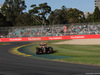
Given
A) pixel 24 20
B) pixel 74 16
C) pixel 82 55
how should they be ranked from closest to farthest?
1. pixel 82 55
2. pixel 24 20
3. pixel 74 16

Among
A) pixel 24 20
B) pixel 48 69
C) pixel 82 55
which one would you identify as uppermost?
pixel 24 20

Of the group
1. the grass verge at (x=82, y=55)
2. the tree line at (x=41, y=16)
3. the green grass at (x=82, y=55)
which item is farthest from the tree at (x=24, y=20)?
the grass verge at (x=82, y=55)

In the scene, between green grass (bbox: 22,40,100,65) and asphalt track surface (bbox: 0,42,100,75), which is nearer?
asphalt track surface (bbox: 0,42,100,75)

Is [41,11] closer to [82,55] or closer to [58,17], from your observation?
[58,17]

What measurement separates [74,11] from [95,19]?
20.1m

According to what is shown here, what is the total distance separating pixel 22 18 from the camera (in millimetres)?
68438

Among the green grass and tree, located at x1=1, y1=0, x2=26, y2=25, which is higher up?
tree, located at x1=1, y1=0, x2=26, y2=25

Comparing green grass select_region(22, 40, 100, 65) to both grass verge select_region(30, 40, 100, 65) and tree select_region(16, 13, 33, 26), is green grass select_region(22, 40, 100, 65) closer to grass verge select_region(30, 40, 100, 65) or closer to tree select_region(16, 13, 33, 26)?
grass verge select_region(30, 40, 100, 65)

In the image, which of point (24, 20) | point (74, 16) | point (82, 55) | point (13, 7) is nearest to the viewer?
point (82, 55)

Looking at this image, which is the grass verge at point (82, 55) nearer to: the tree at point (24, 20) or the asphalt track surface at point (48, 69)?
the asphalt track surface at point (48, 69)

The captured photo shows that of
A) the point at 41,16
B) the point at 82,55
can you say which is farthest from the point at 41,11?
the point at 82,55

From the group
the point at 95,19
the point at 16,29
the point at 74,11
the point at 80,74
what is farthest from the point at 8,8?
the point at 80,74

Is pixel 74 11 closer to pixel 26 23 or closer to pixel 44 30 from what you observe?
pixel 26 23

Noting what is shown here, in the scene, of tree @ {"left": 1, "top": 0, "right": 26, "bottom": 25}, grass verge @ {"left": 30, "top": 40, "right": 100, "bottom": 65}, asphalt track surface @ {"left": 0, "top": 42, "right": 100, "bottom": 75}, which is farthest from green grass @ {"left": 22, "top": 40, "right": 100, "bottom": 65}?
tree @ {"left": 1, "top": 0, "right": 26, "bottom": 25}
